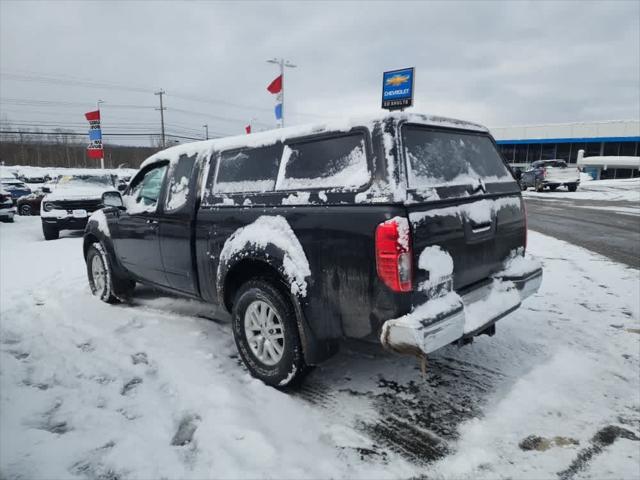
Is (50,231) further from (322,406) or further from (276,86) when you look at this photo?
(276,86)

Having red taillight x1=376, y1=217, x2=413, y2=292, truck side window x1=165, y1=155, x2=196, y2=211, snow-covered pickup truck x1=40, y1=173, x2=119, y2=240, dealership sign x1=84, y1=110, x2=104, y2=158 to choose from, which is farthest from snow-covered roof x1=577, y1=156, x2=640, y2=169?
red taillight x1=376, y1=217, x2=413, y2=292

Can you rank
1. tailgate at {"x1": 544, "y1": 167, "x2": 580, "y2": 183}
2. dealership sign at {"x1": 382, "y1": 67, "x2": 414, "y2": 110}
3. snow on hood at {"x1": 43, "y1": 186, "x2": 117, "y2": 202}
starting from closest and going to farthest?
snow on hood at {"x1": 43, "y1": 186, "x2": 117, "y2": 202} → dealership sign at {"x1": 382, "y1": 67, "x2": 414, "y2": 110} → tailgate at {"x1": 544, "y1": 167, "x2": 580, "y2": 183}

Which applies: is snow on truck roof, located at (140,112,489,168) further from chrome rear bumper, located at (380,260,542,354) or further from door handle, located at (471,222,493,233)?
chrome rear bumper, located at (380,260,542,354)

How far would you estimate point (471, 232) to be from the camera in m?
2.98

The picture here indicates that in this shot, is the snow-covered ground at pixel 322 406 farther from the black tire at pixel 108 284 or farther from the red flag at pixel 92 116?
the red flag at pixel 92 116

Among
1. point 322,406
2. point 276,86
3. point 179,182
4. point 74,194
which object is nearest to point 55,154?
point 276,86

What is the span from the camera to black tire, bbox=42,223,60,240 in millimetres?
10836

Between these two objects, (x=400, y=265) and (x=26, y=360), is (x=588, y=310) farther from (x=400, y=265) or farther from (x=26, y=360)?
(x=26, y=360)

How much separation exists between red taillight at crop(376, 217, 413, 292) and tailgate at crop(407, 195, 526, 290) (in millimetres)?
60

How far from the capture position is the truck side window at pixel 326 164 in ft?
8.94

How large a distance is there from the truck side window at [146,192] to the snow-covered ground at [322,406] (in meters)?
1.29

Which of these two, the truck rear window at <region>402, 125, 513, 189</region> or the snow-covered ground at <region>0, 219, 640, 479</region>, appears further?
the truck rear window at <region>402, 125, 513, 189</region>

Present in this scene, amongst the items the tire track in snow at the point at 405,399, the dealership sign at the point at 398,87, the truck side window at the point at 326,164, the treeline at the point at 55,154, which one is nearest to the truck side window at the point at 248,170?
the truck side window at the point at 326,164

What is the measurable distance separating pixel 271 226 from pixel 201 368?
144 cm
